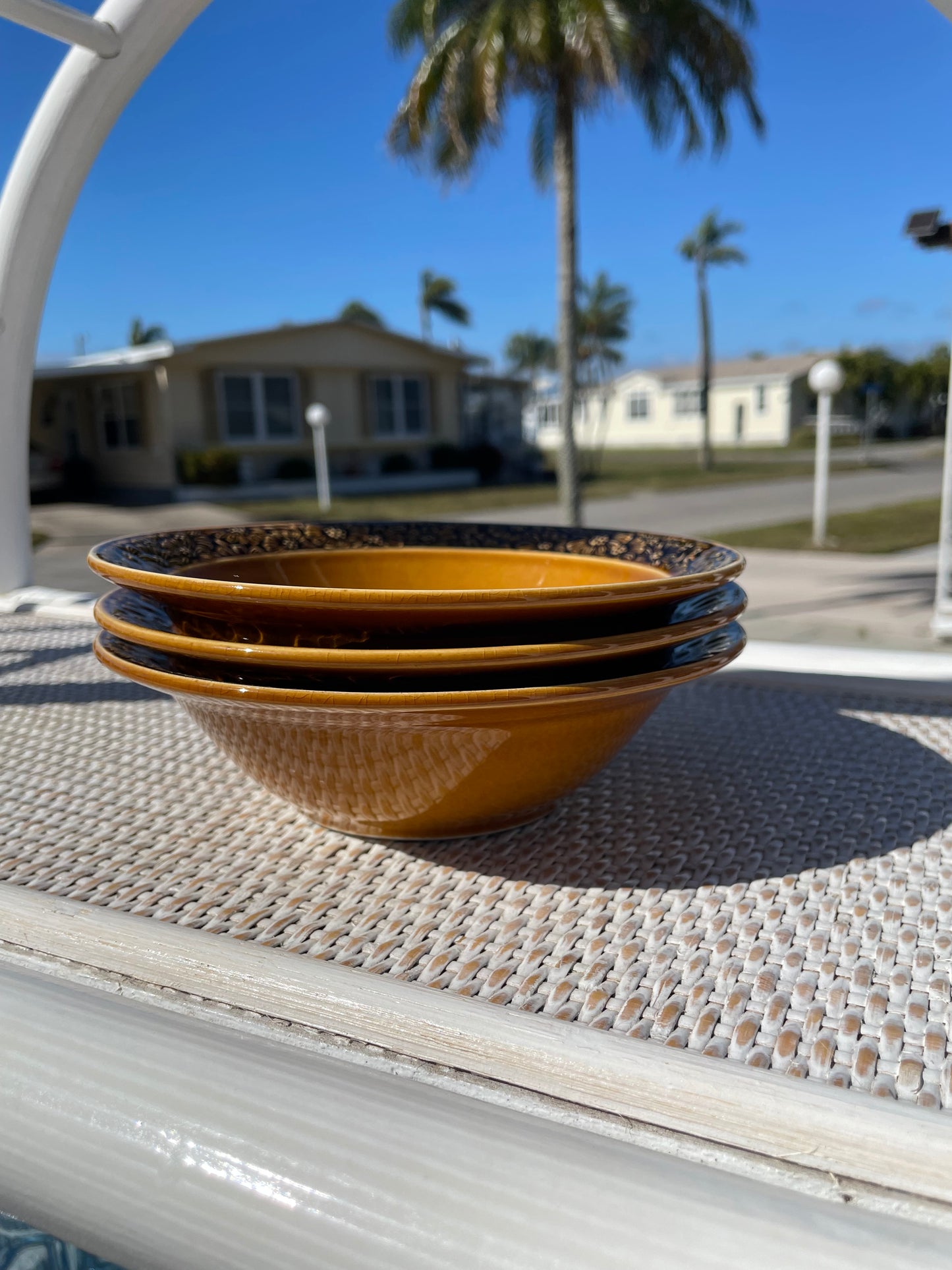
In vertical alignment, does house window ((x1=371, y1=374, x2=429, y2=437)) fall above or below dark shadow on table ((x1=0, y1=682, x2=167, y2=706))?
above

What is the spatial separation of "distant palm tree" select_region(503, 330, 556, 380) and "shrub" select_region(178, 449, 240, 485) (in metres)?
40.8

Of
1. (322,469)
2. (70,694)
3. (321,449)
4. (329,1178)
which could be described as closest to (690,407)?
(322,469)

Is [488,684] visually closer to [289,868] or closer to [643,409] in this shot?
[289,868]

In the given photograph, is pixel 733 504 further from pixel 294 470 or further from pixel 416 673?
pixel 416 673

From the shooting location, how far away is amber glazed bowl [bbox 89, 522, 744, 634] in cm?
109

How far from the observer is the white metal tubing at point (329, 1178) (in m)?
0.68

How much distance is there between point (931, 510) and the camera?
15375 mm

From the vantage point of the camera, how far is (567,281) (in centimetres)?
1000

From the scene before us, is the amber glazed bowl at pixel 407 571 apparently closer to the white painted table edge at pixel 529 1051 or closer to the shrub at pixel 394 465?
the white painted table edge at pixel 529 1051

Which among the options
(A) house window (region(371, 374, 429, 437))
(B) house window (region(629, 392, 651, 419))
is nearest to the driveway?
(A) house window (region(371, 374, 429, 437))

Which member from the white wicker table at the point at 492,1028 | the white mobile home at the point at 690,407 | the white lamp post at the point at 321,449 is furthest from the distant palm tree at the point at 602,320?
the white wicker table at the point at 492,1028

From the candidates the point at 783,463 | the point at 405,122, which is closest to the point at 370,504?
the point at 405,122

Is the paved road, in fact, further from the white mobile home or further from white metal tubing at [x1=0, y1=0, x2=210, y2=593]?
the white mobile home

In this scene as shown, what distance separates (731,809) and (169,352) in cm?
1882
